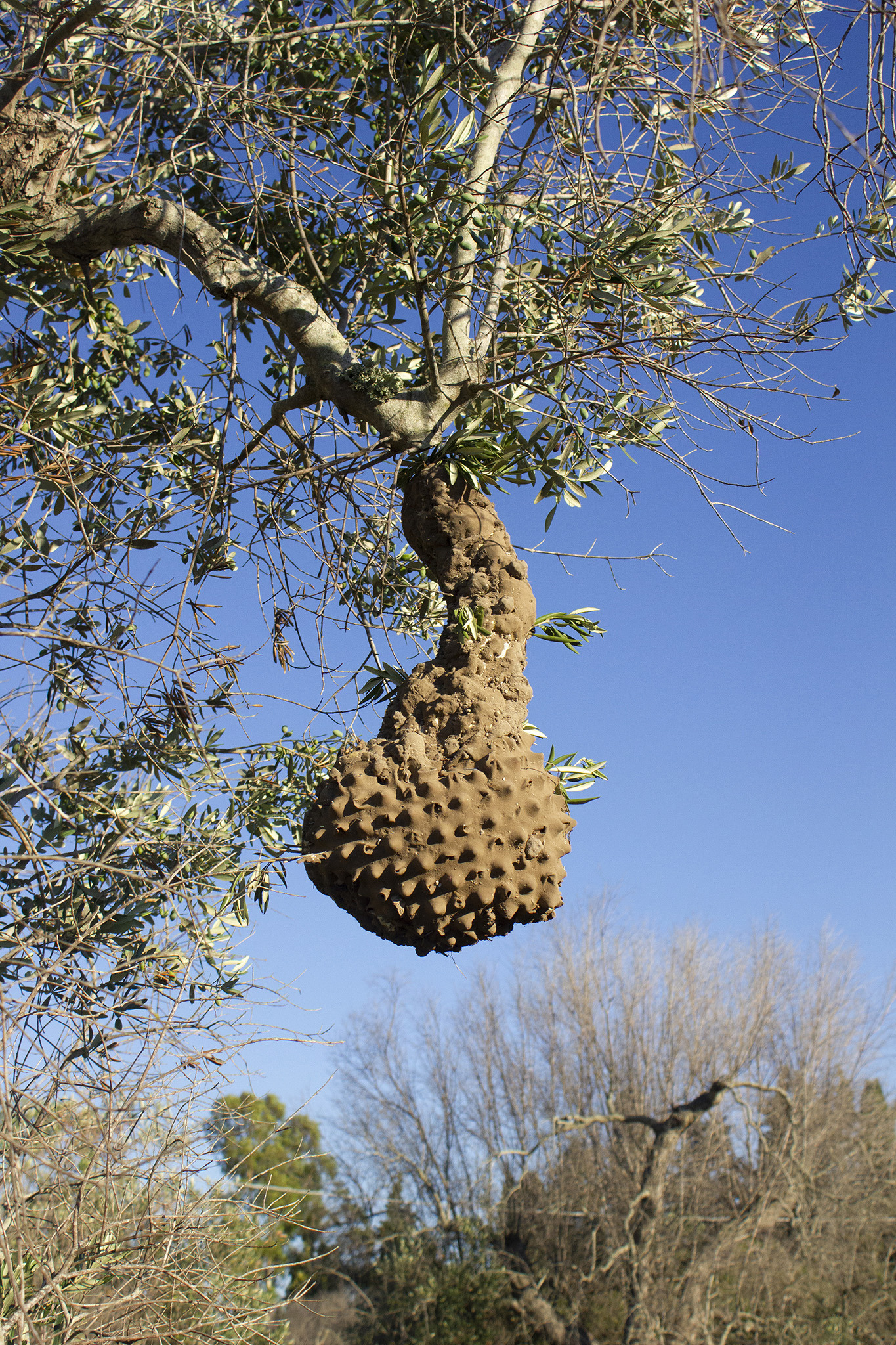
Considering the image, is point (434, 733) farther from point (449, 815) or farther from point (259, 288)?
point (259, 288)

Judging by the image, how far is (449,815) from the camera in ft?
6.48

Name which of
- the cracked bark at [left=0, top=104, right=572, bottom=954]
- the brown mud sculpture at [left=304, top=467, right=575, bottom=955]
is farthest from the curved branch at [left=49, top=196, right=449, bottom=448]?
the brown mud sculpture at [left=304, top=467, right=575, bottom=955]

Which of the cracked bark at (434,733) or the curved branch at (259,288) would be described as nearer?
the cracked bark at (434,733)

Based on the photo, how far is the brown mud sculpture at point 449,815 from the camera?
77.5 inches

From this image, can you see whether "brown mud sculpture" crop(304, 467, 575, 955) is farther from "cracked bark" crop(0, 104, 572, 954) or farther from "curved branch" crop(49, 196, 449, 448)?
"curved branch" crop(49, 196, 449, 448)

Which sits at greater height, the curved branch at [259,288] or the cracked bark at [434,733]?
the curved branch at [259,288]

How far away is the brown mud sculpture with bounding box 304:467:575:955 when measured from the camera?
6.46ft

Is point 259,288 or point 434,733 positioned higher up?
point 259,288

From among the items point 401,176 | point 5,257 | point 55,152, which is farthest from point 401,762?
point 55,152

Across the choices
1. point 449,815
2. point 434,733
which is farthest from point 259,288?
point 449,815

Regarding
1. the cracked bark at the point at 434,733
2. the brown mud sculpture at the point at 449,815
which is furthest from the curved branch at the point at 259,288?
the brown mud sculpture at the point at 449,815

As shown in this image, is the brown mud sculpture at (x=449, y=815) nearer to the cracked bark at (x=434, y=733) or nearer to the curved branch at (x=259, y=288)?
the cracked bark at (x=434, y=733)

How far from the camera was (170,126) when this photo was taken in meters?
3.72

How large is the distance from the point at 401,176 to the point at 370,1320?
15.8 metres
